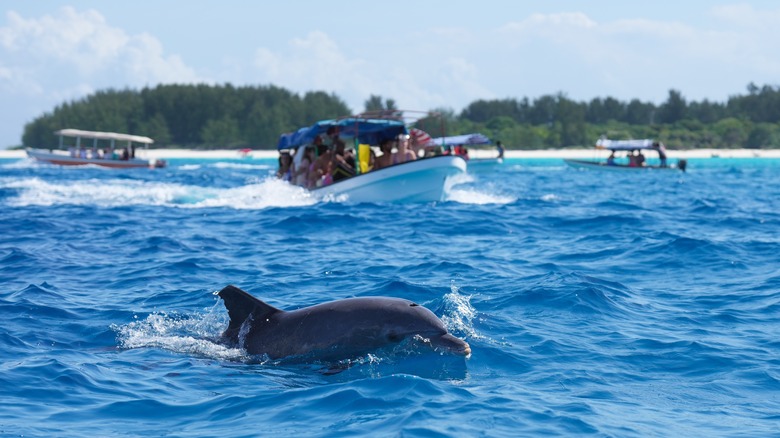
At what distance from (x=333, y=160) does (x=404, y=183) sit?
245 centimetres

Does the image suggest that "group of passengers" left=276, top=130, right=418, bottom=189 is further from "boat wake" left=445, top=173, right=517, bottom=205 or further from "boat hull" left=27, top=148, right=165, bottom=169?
"boat hull" left=27, top=148, right=165, bottom=169

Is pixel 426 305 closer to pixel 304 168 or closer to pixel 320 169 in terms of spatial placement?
pixel 320 169

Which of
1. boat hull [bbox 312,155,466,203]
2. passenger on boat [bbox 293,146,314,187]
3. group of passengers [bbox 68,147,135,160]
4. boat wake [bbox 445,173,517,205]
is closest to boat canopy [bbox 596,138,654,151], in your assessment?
boat wake [bbox 445,173,517,205]

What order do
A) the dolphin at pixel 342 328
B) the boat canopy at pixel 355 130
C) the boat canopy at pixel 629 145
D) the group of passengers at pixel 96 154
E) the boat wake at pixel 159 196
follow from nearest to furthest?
the dolphin at pixel 342 328 → the boat wake at pixel 159 196 → the boat canopy at pixel 355 130 → the boat canopy at pixel 629 145 → the group of passengers at pixel 96 154

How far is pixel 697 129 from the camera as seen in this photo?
362ft

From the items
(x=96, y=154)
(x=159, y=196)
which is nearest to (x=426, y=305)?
(x=159, y=196)

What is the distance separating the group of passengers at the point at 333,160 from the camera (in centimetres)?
2422

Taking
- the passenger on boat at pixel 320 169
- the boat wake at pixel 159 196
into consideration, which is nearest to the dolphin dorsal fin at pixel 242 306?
the boat wake at pixel 159 196

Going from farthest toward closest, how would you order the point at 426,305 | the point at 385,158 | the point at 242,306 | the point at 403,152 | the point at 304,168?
1. the point at 304,168
2. the point at 385,158
3. the point at 403,152
4. the point at 426,305
5. the point at 242,306

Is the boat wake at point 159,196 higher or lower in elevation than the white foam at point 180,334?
higher

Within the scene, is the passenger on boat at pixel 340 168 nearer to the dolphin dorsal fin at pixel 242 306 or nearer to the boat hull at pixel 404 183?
the boat hull at pixel 404 183

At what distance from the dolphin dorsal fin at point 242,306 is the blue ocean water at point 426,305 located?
1.14 feet

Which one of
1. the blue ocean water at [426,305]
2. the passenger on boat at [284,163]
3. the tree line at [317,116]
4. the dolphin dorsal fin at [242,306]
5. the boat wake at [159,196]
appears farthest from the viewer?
the tree line at [317,116]

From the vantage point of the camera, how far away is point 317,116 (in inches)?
4680
